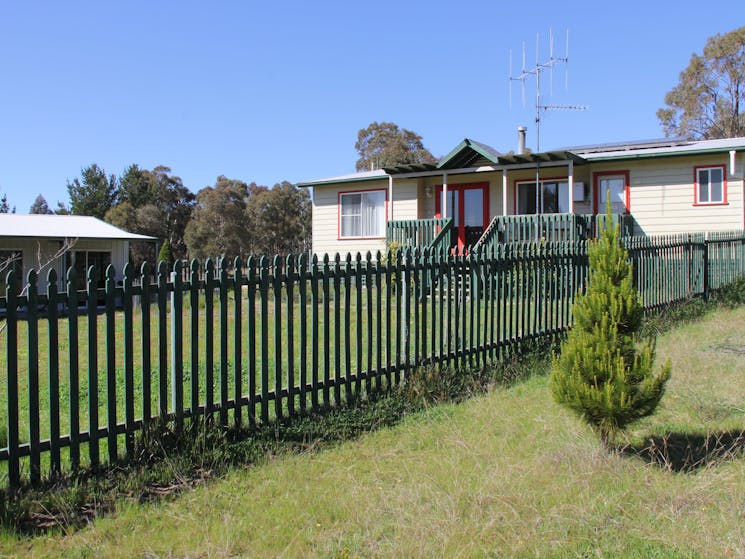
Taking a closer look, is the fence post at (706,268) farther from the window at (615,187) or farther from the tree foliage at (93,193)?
the tree foliage at (93,193)

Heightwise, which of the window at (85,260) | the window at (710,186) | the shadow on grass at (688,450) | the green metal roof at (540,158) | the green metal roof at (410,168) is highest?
the green metal roof at (410,168)

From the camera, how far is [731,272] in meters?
15.1

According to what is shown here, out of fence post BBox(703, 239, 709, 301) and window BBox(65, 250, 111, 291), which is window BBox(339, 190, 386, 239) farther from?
window BBox(65, 250, 111, 291)

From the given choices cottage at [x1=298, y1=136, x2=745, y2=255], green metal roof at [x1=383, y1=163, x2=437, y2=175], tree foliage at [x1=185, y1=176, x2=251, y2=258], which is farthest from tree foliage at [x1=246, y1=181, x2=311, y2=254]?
green metal roof at [x1=383, y1=163, x2=437, y2=175]

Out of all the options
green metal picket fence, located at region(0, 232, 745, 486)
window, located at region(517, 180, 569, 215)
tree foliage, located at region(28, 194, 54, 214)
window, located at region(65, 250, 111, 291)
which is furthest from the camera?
tree foliage, located at region(28, 194, 54, 214)

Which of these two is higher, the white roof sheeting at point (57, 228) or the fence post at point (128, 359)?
the white roof sheeting at point (57, 228)

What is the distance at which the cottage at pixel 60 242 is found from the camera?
24.9 m

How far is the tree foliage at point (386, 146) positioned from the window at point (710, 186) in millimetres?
33915

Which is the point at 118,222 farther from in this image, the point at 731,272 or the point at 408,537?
the point at 408,537

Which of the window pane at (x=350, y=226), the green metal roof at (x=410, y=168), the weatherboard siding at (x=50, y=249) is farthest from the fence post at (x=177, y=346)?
the weatherboard siding at (x=50, y=249)

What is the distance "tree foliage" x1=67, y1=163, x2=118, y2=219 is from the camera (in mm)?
60062

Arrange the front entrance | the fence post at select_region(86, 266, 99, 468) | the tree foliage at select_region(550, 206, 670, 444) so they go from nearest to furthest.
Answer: the fence post at select_region(86, 266, 99, 468)
the tree foliage at select_region(550, 206, 670, 444)
the front entrance

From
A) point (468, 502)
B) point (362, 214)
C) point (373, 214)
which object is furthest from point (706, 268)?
point (362, 214)

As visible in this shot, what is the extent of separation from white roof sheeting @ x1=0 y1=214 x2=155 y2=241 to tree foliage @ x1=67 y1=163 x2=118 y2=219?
31839 mm
